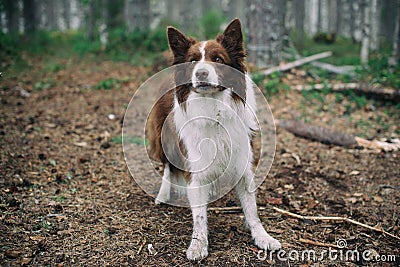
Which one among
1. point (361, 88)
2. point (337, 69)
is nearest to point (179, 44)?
point (361, 88)

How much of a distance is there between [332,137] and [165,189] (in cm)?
333

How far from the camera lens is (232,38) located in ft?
11.9

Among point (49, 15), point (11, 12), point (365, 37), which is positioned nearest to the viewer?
point (365, 37)

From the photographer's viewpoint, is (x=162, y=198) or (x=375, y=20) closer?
(x=162, y=198)

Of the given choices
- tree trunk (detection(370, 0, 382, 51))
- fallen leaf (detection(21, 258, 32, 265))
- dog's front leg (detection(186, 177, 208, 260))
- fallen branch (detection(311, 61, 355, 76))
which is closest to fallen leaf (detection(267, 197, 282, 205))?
dog's front leg (detection(186, 177, 208, 260))

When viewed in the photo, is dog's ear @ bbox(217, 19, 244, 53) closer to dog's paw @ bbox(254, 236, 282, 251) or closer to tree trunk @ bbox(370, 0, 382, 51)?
dog's paw @ bbox(254, 236, 282, 251)

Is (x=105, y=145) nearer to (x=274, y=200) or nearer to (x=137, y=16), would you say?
(x=274, y=200)

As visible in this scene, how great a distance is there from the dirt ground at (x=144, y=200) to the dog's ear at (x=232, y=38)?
74.7 inches

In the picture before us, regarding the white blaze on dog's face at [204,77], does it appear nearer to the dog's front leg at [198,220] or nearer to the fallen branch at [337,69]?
the dog's front leg at [198,220]

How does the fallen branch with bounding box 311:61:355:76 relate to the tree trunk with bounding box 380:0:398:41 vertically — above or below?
below

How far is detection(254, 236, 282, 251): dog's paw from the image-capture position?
358 centimetres

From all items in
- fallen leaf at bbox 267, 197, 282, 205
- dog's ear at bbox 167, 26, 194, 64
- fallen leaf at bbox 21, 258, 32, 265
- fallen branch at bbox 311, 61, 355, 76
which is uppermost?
dog's ear at bbox 167, 26, 194, 64

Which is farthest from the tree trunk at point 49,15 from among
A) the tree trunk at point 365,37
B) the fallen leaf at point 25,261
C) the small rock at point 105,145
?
the fallen leaf at point 25,261

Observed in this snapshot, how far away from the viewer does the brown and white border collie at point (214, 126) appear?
349cm
